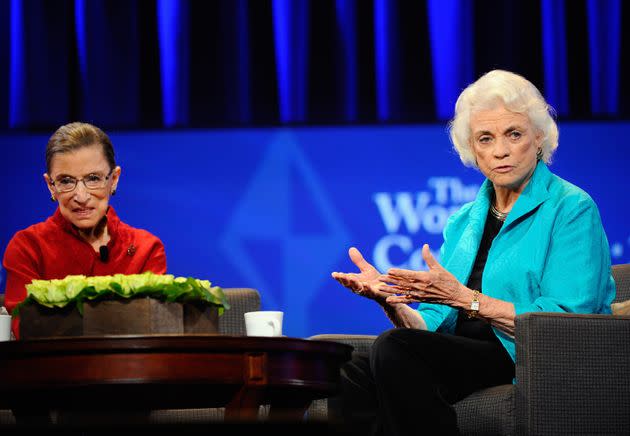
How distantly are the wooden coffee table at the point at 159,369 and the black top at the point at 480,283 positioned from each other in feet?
2.44

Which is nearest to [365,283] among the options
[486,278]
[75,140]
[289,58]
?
[486,278]

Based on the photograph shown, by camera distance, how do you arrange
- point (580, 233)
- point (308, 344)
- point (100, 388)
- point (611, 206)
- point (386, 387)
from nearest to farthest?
1. point (100, 388)
2. point (308, 344)
3. point (386, 387)
4. point (580, 233)
5. point (611, 206)

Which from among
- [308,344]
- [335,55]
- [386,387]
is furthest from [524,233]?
[335,55]

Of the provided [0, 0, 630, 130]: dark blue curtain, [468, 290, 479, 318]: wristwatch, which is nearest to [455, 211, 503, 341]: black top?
[468, 290, 479, 318]: wristwatch

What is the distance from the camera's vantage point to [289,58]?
4332 millimetres

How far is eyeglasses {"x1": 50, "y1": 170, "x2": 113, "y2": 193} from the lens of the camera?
10.2 feet

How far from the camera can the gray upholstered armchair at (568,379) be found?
2357mm

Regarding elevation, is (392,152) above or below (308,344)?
above

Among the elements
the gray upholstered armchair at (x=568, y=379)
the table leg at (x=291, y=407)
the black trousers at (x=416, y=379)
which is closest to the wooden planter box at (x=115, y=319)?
the table leg at (x=291, y=407)

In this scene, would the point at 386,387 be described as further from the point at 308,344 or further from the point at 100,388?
the point at 100,388

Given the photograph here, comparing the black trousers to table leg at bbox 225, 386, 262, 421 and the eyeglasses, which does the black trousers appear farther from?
the eyeglasses

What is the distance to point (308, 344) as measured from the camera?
2066 mm

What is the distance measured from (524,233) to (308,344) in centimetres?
93

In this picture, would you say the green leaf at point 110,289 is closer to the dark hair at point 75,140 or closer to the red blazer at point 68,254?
the red blazer at point 68,254
